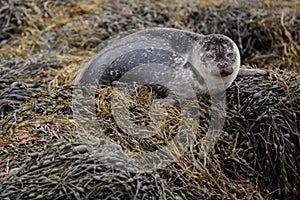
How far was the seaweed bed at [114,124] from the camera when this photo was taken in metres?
3.42

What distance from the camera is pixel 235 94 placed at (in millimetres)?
4500

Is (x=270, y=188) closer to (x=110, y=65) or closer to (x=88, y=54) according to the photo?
(x=110, y=65)

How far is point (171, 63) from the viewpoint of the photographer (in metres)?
4.45

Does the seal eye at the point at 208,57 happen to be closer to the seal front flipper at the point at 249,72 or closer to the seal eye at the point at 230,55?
the seal eye at the point at 230,55

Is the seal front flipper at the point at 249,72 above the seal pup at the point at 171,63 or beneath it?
beneath

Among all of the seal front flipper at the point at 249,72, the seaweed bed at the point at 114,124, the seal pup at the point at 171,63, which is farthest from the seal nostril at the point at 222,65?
the seal front flipper at the point at 249,72

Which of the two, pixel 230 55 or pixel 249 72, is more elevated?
pixel 230 55

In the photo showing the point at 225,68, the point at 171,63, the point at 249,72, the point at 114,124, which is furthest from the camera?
the point at 249,72

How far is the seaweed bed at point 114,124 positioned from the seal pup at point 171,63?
21 centimetres

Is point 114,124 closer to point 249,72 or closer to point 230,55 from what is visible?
point 230,55

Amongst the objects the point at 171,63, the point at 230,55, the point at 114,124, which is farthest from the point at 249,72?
the point at 114,124

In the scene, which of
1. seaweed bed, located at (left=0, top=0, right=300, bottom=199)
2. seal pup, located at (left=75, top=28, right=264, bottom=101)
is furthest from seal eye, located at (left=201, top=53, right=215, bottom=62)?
seaweed bed, located at (left=0, top=0, right=300, bottom=199)

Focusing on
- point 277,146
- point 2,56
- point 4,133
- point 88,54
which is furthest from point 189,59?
point 2,56

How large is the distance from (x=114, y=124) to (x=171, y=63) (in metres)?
0.74
